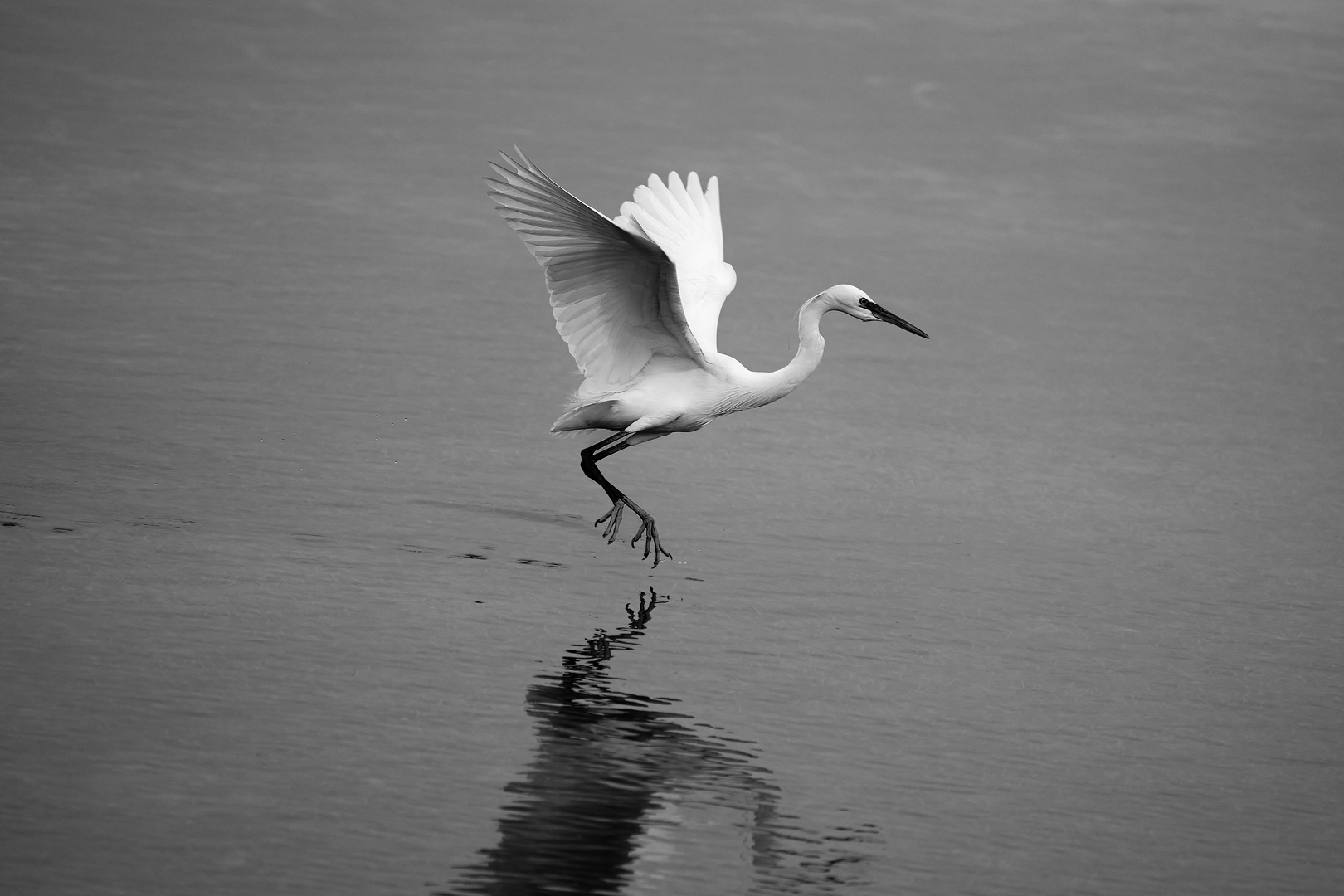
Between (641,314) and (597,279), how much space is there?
35 centimetres

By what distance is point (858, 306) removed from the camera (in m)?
9.95

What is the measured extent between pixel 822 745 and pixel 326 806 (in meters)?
1.95

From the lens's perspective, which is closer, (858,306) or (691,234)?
(858,306)

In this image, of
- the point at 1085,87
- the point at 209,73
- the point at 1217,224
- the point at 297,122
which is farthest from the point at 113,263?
the point at 1085,87

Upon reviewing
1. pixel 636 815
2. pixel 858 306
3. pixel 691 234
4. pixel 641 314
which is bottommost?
pixel 636 815

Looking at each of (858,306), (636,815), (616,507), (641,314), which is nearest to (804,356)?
(858,306)

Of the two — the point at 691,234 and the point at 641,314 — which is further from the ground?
the point at 691,234

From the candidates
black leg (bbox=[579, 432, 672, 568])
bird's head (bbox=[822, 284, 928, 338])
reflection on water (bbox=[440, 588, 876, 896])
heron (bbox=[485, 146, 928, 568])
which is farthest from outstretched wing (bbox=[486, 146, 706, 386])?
reflection on water (bbox=[440, 588, 876, 896])

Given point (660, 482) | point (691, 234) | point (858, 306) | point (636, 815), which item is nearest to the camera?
point (636, 815)

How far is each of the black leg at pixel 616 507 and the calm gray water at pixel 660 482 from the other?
18cm

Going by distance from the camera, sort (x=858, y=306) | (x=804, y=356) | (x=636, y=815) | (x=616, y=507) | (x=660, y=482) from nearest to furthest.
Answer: (x=636, y=815) < (x=616, y=507) < (x=804, y=356) < (x=858, y=306) < (x=660, y=482)

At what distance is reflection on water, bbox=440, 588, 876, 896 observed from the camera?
5.83 m

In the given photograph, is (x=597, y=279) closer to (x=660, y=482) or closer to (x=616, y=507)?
(x=616, y=507)

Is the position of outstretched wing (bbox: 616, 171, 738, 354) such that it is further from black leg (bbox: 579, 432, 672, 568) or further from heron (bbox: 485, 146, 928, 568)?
black leg (bbox: 579, 432, 672, 568)
